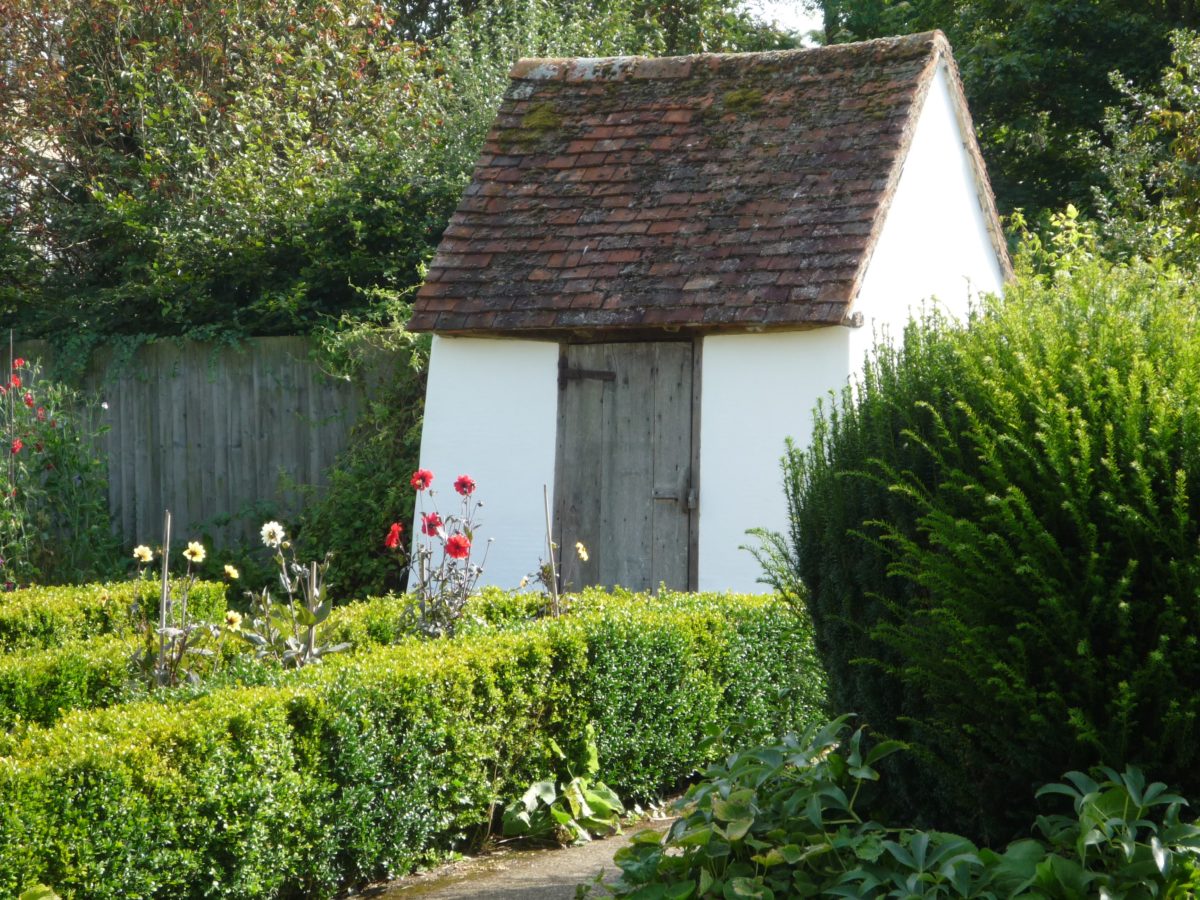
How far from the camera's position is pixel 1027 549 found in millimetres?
4137

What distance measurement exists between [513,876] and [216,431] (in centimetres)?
824

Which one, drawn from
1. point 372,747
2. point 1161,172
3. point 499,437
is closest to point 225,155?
point 499,437

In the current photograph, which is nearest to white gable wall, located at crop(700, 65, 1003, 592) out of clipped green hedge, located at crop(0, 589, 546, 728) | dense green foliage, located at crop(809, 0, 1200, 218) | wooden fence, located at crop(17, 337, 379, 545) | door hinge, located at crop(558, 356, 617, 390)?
door hinge, located at crop(558, 356, 617, 390)

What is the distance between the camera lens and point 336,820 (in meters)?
5.41

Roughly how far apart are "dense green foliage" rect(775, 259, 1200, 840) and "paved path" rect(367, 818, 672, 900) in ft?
5.18

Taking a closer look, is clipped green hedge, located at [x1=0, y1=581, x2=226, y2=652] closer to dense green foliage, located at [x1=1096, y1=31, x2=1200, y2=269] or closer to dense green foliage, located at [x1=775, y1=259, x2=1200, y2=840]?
dense green foliage, located at [x1=775, y1=259, x2=1200, y2=840]

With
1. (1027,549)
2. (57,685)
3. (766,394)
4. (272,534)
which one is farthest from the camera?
(766,394)

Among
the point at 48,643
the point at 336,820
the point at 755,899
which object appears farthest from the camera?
the point at 48,643

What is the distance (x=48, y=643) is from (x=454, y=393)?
3860 mm

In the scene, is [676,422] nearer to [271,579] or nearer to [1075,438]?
[271,579]

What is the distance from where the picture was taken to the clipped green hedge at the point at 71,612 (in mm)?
8023

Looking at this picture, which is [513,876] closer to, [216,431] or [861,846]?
[861,846]

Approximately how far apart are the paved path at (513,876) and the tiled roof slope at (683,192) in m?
4.58

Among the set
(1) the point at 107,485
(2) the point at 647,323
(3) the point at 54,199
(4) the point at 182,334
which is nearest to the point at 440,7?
(3) the point at 54,199
